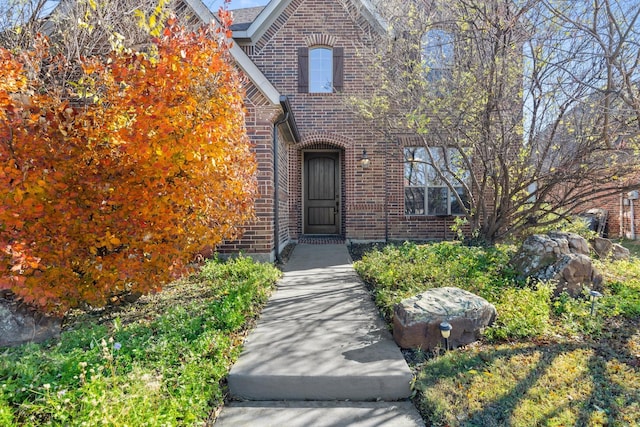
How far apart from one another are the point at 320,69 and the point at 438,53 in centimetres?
376

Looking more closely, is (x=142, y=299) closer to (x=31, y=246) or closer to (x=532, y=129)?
(x=31, y=246)

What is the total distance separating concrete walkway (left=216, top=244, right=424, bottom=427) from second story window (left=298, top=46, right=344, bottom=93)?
7.08 m

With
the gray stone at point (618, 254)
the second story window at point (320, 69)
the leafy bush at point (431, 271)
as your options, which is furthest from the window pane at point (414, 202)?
the gray stone at point (618, 254)

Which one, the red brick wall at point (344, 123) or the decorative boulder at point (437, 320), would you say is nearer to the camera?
the decorative boulder at point (437, 320)

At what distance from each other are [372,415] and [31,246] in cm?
323

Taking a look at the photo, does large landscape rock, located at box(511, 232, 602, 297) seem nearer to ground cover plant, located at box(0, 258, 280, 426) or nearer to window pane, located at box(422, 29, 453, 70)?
window pane, located at box(422, 29, 453, 70)

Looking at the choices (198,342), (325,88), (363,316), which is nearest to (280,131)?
(325,88)

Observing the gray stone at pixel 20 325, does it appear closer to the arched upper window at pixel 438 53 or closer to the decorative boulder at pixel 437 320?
the decorative boulder at pixel 437 320

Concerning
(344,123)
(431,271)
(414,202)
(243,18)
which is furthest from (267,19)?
(431,271)

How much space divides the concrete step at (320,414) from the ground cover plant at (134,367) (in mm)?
198

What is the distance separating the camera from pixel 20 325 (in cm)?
367

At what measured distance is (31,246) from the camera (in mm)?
3248

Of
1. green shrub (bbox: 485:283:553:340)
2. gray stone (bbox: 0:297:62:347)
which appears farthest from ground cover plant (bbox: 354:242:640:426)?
gray stone (bbox: 0:297:62:347)

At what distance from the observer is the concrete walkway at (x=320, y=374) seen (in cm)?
256
